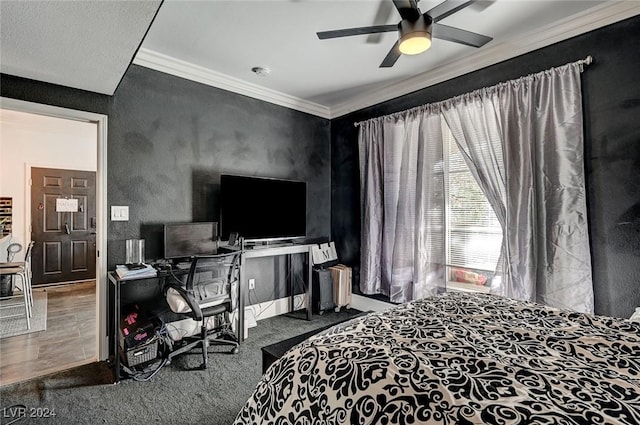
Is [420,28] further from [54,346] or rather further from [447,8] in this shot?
[54,346]

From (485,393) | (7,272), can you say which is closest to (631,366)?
(485,393)

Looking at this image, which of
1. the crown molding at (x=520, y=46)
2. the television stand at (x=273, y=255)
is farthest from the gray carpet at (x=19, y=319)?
the crown molding at (x=520, y=46)

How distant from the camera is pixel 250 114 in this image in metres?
3.56

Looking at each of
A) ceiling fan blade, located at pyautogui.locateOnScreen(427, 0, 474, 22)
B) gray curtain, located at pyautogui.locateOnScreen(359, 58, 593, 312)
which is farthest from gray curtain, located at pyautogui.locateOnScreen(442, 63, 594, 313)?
ceiling fan blade, located at pyautogui.locateOnScreen(427, 0, 474, 22)

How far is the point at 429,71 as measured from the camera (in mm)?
3229

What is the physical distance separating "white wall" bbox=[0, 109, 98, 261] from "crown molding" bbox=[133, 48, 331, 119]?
8.79ft

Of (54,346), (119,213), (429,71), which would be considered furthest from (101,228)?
(429,71)

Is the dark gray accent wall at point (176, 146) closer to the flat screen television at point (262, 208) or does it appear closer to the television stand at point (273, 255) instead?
the flat screen television at point (262, 208)

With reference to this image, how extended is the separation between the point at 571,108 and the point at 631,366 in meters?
2.07

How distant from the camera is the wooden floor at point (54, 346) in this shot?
2.47 m

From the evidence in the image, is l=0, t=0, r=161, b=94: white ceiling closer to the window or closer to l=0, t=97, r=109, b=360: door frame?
l=0, t=97, r=109, b=360: door frame

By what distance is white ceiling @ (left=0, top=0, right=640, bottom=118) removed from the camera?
176 centimetres

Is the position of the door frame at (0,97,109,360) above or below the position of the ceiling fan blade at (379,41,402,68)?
below

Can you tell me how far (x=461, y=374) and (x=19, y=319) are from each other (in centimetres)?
486
